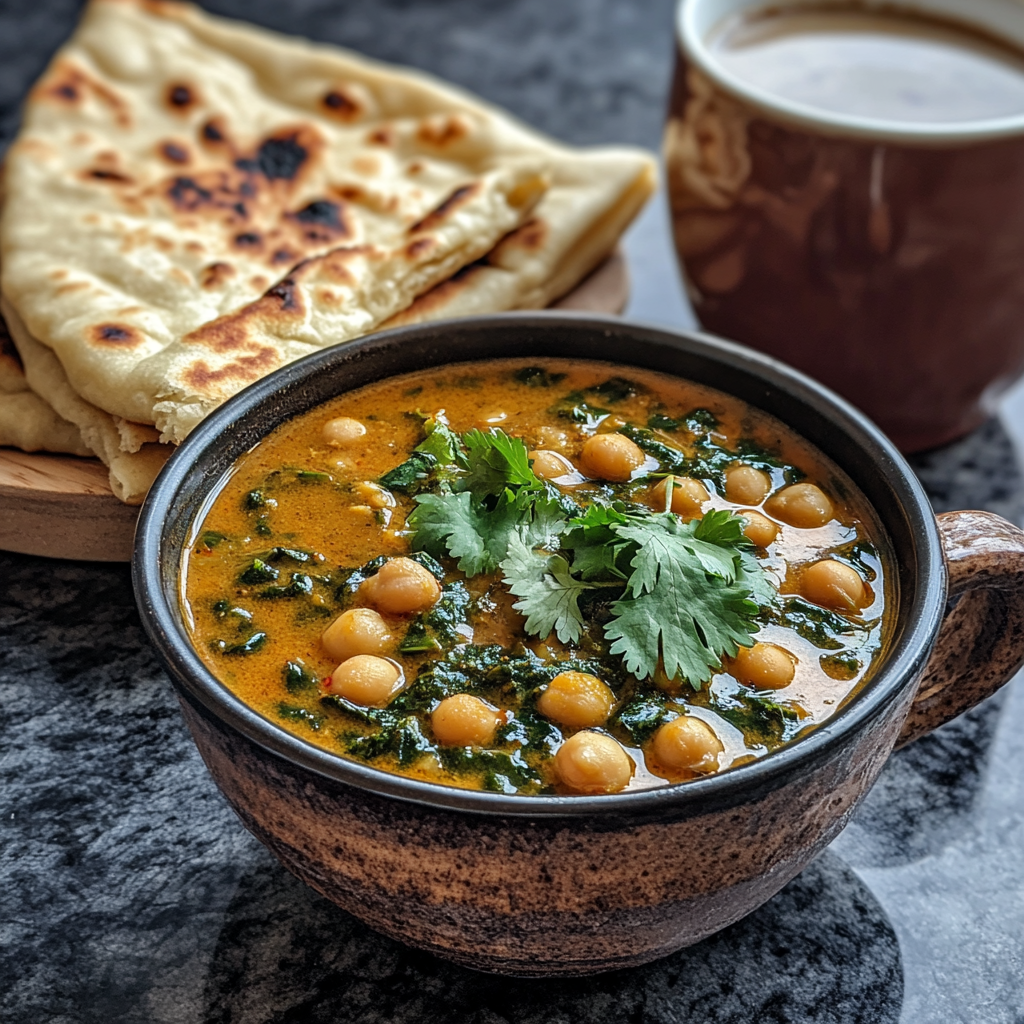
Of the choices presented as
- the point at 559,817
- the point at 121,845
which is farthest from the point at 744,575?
the point at 121,845

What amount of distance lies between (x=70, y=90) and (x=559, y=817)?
2767 millimetres

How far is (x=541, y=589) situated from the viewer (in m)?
2.01

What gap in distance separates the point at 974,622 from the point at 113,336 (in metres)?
1.74

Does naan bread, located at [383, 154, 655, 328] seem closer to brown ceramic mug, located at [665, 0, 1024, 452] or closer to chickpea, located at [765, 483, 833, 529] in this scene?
brown ceramic mug, located at [665, 0, 1024, 452]

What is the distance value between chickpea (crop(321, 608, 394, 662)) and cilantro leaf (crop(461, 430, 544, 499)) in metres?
0.32

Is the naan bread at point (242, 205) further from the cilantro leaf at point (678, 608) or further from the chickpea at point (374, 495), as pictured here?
the cilantro leaf at point (678, 608)

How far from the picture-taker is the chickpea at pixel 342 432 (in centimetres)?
240

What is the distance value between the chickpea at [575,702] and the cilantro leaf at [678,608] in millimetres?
66

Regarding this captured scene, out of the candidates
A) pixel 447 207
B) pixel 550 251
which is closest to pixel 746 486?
pixel 550 251

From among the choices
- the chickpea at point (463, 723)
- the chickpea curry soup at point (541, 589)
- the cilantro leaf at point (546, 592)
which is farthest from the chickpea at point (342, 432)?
the chickpea at point (463, 723)

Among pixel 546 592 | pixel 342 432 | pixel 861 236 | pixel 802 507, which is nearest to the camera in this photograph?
pixel 546 592

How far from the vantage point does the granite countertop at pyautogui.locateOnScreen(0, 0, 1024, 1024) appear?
205 centimetres

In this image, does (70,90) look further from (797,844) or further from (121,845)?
(797,844)

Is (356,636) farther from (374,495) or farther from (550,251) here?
(550,251)
